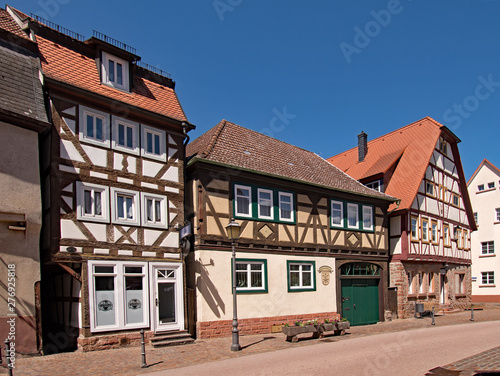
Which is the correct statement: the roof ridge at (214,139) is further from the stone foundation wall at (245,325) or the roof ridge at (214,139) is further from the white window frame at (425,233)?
the white window frame at (425,233)

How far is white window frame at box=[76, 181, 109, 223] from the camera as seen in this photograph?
14.2 metres

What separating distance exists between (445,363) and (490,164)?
35299 mm

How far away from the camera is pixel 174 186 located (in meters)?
16.8

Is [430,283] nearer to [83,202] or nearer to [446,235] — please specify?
[446,235]

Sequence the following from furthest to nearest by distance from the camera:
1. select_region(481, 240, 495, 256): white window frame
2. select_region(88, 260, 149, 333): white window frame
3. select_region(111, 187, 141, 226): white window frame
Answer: select_region(481, 240, 495, 256): white window frame → select_region(111, 187, 141, 226): white window frame → select_region(88, 260, 149, 333): white window frame

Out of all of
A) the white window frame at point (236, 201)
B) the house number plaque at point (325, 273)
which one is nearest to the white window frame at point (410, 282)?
the house number plaque at point (325, 273)

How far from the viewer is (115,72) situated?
16.4 meters

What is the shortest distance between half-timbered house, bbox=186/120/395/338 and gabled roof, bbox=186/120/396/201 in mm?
75

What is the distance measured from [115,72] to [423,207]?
19005mm

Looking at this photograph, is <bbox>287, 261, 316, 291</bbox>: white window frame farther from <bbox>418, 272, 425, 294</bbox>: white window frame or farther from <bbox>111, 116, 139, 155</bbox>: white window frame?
<bbox>418, 272, 425, 294</bbox>: white window frame

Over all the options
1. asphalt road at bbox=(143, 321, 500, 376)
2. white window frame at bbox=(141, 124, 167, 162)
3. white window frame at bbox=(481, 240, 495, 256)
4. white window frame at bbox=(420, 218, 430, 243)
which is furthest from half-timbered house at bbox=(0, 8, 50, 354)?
white window frame at bbox=(481, 240, 495, 256)

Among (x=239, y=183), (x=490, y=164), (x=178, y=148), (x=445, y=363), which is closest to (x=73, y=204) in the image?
(x=178, y=148)

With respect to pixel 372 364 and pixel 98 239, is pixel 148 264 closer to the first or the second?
pixel 98 239

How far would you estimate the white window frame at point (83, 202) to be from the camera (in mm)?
14156
